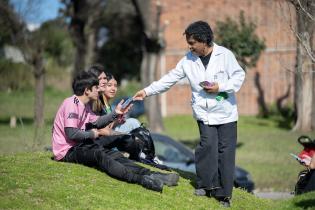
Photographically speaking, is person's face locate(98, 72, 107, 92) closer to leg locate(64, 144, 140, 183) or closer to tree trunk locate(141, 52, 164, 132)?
leg locate(64, 144, 140, 183)

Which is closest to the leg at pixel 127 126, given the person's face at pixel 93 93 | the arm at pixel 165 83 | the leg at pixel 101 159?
the person's face at pixel 93 93

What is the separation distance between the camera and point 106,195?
798 cm

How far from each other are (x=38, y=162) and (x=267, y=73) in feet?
97.5

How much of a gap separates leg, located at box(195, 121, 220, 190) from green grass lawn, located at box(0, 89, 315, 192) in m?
5.33

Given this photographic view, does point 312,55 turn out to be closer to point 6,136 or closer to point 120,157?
point 120,157

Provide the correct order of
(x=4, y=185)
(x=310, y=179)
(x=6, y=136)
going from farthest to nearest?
(x=6, y=136) < (x=310, y=179) < (x=4, y=185)

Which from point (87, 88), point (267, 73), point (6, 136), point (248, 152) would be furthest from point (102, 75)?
point (267, 73)

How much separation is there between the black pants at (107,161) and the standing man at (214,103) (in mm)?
838

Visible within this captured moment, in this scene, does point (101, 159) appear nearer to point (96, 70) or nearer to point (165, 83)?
point (165, 83)

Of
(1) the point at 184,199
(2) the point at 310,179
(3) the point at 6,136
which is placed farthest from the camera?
(3) the point at 6,136

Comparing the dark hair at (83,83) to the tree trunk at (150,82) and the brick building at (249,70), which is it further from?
the brick building at (249,70)

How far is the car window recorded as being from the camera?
635 inches

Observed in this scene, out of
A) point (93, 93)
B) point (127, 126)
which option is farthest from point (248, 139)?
point (93, 93)

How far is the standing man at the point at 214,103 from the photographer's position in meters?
8.57
